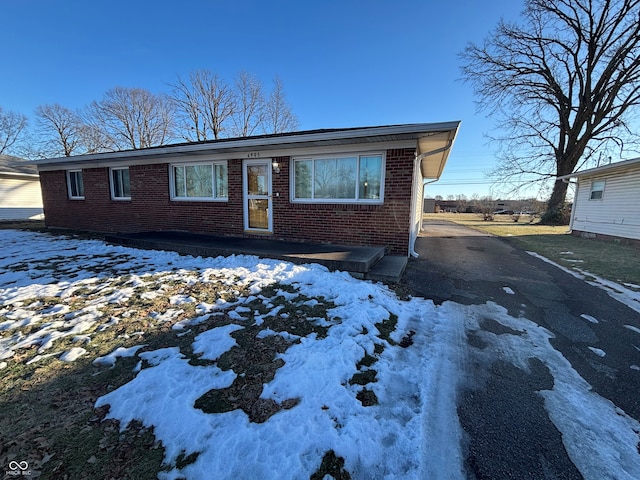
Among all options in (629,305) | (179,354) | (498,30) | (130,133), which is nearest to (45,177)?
(179,354)

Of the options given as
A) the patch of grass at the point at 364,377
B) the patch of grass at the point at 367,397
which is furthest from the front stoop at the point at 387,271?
the patch of grass at the point at 367,397

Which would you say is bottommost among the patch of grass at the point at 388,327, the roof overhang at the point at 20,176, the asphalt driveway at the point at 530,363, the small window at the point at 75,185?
the asphalt driveway at the point at 530,363

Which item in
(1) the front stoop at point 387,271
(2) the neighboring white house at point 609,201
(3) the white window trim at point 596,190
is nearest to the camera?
(1) the front stoop at point 387,271

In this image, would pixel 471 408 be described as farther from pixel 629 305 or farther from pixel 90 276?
pixel 90 276

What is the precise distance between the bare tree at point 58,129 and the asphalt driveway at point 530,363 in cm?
3820

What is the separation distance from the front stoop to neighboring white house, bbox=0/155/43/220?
71.8 ft

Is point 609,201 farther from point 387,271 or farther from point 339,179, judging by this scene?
point 387,271

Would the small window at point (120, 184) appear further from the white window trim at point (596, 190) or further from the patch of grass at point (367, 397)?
the white window trim at point (596, 190)

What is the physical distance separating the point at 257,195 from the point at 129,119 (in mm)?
29587

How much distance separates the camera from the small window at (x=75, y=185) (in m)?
10.8

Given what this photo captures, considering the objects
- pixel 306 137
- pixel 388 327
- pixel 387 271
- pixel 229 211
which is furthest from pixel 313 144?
pixel 388 327

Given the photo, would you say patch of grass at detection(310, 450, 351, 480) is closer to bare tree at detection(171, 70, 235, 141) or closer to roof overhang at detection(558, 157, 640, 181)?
roof overhang at detection(558, 157, 640, 181)

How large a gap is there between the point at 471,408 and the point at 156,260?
250 inches

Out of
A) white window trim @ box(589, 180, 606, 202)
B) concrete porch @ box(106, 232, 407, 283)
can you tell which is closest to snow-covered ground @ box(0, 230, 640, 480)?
concrete porch @ box(106, 232, 407, 283)
